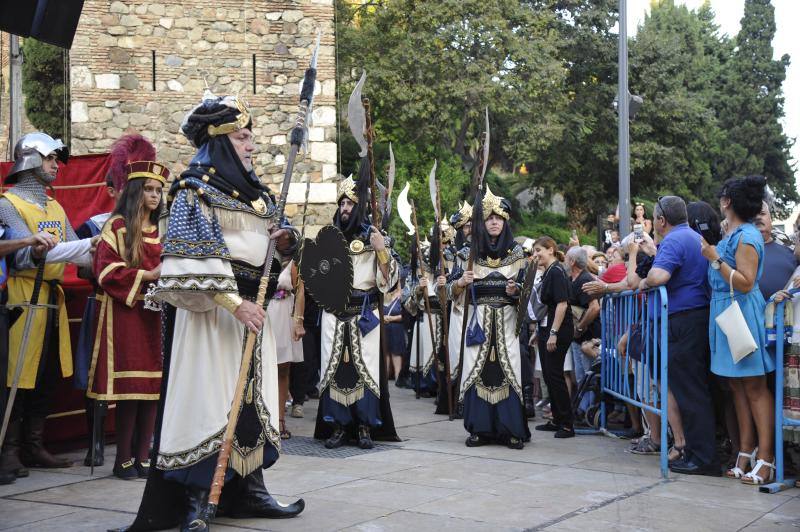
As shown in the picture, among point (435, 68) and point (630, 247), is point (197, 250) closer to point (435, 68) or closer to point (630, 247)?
point (630, 247)

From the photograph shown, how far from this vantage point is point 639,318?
797 cm

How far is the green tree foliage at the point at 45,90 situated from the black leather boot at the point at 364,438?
18.0 metres

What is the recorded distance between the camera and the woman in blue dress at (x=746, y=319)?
21.9 feet

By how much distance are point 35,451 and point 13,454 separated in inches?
12.6

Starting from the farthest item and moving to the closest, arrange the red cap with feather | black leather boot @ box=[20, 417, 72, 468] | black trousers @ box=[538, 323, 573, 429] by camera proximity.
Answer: black trousers @ box=[538, 323, 573, 429] → the red cap with feather → black leather boot @ box=[20, 417, 72, 468]

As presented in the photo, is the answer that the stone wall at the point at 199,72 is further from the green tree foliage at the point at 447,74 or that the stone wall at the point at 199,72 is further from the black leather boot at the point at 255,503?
the black leather boot at the point at 255,503

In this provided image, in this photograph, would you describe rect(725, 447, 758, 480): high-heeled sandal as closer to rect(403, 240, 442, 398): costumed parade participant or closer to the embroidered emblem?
rect(403, 240, 442, 398): costumed parade participant

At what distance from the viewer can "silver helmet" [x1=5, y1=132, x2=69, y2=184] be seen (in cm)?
690

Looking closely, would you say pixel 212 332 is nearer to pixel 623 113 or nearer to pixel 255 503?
pixel 255 503

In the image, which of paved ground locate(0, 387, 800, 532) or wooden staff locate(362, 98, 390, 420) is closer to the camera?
paved ground locate(0, 387, 800, 532)

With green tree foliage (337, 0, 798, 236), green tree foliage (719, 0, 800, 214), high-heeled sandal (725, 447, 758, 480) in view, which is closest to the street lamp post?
high-heeled sandal (725, 447, 758, 480)

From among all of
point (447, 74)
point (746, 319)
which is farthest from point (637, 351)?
point (447, 74)

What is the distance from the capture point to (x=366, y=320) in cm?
863

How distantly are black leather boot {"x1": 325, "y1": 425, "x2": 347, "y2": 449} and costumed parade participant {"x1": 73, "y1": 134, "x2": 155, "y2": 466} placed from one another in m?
1.89
